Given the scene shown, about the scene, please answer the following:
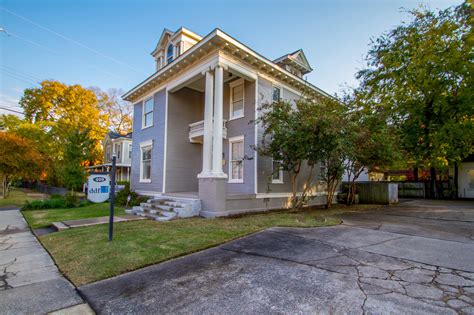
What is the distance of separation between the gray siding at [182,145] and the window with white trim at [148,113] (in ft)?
6.68

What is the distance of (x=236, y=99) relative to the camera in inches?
443

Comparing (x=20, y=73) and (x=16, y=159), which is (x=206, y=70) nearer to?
(x=16, y=159)

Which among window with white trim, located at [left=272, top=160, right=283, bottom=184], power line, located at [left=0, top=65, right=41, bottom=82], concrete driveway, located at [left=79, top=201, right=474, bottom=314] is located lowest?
concrete driveway, located at [left=79, top=201, right=474, bottom=314]

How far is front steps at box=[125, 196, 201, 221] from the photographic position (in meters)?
8.41

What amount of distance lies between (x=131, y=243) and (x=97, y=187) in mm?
8159

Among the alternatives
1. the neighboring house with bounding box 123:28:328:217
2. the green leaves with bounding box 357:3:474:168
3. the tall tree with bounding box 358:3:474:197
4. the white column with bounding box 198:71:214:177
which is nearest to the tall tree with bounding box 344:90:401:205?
the neighboring house with bounding box 123:28:328:217

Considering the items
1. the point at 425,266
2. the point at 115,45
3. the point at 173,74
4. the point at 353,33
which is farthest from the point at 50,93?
the point at 425,266

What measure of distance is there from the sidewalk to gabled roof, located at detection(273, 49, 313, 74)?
1352cm

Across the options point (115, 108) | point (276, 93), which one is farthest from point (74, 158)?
point (115, 108)

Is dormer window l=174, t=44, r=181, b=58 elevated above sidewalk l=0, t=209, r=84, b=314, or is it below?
above

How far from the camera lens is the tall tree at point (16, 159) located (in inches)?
624

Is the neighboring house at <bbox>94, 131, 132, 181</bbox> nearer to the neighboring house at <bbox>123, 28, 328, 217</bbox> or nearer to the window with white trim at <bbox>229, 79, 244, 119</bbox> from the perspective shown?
the neighboring house at <bbox>123, 28, 328, 217</bbox>

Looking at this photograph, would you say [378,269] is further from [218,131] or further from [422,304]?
[218,131]

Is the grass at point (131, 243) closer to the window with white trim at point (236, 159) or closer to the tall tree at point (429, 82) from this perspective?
the window with white trim at point (236, 159)
